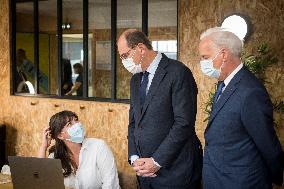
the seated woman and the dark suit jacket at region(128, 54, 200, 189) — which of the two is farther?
the seated woman

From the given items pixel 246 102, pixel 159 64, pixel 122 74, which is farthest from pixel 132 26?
pixel 246 102

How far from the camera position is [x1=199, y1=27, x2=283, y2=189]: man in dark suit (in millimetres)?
1923

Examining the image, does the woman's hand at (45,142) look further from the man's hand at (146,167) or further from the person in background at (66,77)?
the person in background at (66,77)

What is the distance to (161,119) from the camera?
2480mm

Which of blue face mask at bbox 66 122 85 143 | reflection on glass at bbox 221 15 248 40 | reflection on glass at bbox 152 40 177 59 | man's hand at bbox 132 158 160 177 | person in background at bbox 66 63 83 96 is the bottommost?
man's hand at bbox 132 158 160 177

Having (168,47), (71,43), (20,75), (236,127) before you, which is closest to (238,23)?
(168,47)

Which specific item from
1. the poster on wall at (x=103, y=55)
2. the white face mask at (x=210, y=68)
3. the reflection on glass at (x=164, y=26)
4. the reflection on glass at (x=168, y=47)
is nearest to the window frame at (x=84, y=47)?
the reflection on glass at (x=164, y=26)

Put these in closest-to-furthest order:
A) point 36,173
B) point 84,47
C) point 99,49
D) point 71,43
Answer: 1. point 36,173
2. point 84,47
3. point 99,49
4. point 71,43

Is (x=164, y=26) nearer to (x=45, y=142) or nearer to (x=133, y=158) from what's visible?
(x=45, y=142)

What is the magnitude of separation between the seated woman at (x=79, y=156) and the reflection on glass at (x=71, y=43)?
2396 mm

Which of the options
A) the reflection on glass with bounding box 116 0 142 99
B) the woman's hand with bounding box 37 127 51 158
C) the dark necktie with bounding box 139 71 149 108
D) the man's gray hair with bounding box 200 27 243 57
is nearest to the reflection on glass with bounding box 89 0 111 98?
the reflection on glass with bounding box 116 0 142 99

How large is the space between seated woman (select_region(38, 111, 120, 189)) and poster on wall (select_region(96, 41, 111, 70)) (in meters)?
2.69

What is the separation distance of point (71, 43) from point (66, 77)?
1.08m

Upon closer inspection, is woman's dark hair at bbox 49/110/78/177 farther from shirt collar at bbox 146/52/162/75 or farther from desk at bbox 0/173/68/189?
shirt collar at bbox 146/52/162/75
